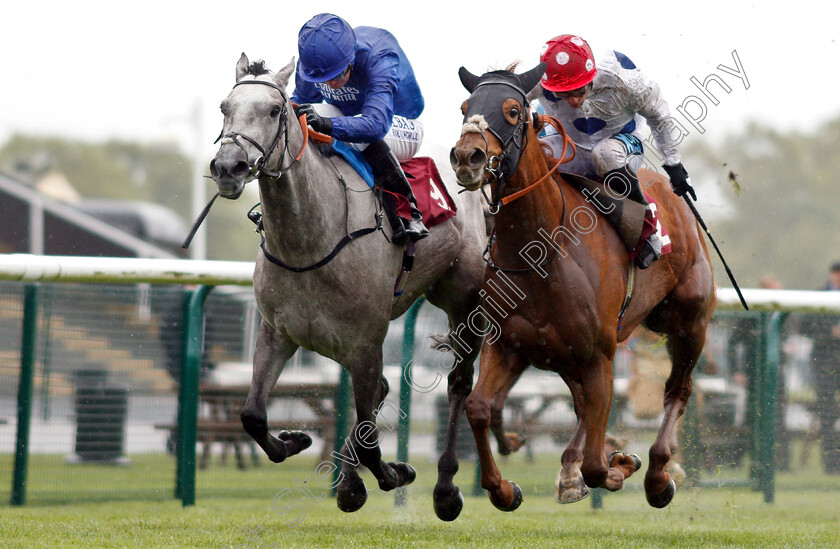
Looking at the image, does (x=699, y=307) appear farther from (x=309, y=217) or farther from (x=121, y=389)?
(x=121, y=389)

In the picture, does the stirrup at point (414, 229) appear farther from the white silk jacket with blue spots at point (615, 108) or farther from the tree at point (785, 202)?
the tree at point (785, 202)

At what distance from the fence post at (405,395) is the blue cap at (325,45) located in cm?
238

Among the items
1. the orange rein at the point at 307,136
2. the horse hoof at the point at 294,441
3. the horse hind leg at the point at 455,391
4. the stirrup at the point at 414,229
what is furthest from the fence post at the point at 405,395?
the orange rein at the point at 307,136

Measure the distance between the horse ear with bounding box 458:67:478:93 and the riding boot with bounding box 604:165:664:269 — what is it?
0.97 meters

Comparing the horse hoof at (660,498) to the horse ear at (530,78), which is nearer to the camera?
the horse ear at (530,78)

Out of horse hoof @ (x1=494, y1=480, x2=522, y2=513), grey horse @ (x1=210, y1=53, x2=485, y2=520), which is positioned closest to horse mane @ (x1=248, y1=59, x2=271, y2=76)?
grey horse @ (x1=210, y1=53, x2=485, y2=520)

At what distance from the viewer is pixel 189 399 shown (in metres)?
6.84

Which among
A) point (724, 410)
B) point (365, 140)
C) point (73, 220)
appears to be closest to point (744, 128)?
point (73, 220)

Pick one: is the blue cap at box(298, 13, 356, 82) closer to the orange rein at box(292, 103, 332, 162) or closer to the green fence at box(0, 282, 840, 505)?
the orange rein at box(292, 103, 332, 162)

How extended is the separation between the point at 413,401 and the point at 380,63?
306cm

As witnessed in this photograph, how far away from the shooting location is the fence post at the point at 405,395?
23.3ft

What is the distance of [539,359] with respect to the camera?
505 cm

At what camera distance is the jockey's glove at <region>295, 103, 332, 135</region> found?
4.91m

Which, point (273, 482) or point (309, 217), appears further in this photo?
point (273, 482)
